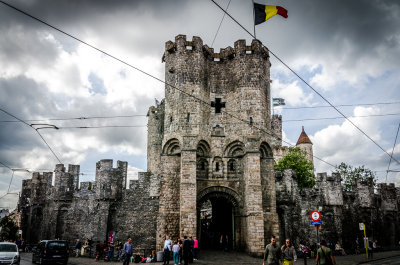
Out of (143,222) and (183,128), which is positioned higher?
(183,128)

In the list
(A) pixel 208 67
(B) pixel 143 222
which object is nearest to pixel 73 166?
(B) pixel 143 222

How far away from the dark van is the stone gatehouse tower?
5.81 meters

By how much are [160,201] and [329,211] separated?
14536 mm

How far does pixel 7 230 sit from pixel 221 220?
2127 cm

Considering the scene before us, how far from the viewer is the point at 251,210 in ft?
64.8

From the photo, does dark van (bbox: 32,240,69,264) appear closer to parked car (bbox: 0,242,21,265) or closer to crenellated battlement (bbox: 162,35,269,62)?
parked car (bbox: 0,242,21,265)

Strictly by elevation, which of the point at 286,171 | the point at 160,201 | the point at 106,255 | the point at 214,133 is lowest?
the point at 106,255

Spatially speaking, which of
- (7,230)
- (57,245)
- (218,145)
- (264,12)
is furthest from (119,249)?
(7,230)

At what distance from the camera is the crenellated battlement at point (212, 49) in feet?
77.2

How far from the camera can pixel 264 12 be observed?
14.5 meters

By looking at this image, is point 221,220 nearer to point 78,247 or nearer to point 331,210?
point 331,210

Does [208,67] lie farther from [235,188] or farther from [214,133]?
[235,188]

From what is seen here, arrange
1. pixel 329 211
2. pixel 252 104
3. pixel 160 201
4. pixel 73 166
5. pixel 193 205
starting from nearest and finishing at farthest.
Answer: pixel 193 205
pixel 160 201
pixel 252 104
pixel 329 211
pixel 73 166

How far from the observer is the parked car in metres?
13.9
